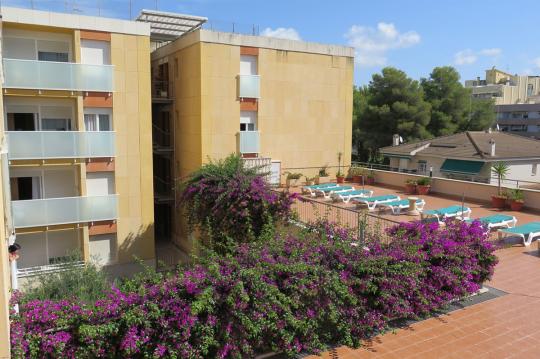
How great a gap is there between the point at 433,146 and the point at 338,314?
30.4 meters

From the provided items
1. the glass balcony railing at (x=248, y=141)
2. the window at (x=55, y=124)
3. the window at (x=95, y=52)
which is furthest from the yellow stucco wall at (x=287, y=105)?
the window at (x=55, y=124)

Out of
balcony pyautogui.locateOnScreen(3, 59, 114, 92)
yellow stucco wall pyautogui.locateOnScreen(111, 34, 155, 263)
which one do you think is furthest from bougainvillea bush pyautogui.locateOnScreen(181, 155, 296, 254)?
balcony pyautogui.locateOnScreen(3, 59, 114, 92)

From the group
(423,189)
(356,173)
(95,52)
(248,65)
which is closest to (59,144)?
(95,52)

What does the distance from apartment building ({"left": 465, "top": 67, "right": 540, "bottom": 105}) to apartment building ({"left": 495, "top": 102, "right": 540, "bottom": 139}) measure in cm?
758

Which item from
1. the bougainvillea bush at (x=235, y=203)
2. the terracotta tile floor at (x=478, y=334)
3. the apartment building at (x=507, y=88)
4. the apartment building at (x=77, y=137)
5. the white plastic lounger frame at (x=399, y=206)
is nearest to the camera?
the terracotta tile floor at (x=478, y=334)

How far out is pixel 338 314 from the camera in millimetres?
8141

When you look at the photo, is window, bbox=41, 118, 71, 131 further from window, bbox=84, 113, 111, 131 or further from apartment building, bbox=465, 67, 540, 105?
apartment building, bbox=465, 67, 540, 105

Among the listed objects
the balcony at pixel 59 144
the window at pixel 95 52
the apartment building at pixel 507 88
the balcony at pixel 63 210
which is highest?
the apartment building at pixel 507 88

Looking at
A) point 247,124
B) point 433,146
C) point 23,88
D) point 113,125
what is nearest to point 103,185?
point 113,125

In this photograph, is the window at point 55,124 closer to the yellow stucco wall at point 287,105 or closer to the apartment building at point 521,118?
the yellow stucco wall at point 287,105

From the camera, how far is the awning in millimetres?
30397

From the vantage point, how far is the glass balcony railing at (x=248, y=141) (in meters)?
23.8

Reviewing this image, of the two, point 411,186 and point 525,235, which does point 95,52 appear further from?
point 525,235

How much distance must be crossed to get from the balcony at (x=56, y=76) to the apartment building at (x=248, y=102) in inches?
184
